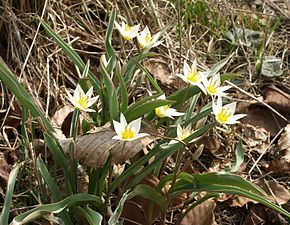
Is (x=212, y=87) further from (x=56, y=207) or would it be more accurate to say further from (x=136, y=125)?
(x=56, y=207)

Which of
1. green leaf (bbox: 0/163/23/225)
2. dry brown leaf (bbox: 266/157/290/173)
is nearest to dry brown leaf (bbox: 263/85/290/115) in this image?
dry brown leaf (bbox: 266/157/290/173)

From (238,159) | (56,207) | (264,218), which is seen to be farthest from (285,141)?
(56,207)

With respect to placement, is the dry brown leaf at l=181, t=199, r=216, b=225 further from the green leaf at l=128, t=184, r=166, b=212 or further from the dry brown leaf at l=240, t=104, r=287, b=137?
the dry brown leaf at l=240, t=104, r=287, b=137

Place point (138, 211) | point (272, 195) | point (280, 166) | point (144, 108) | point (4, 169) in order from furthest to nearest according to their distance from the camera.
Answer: point (280, 166)
point (272, 195)
point (4, 169)
point (138, 211)
point (144, 108)

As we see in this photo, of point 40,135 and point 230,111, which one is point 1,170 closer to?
point 40,135

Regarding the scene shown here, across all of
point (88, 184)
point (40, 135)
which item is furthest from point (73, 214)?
point (40, 135)

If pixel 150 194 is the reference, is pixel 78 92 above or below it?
above
